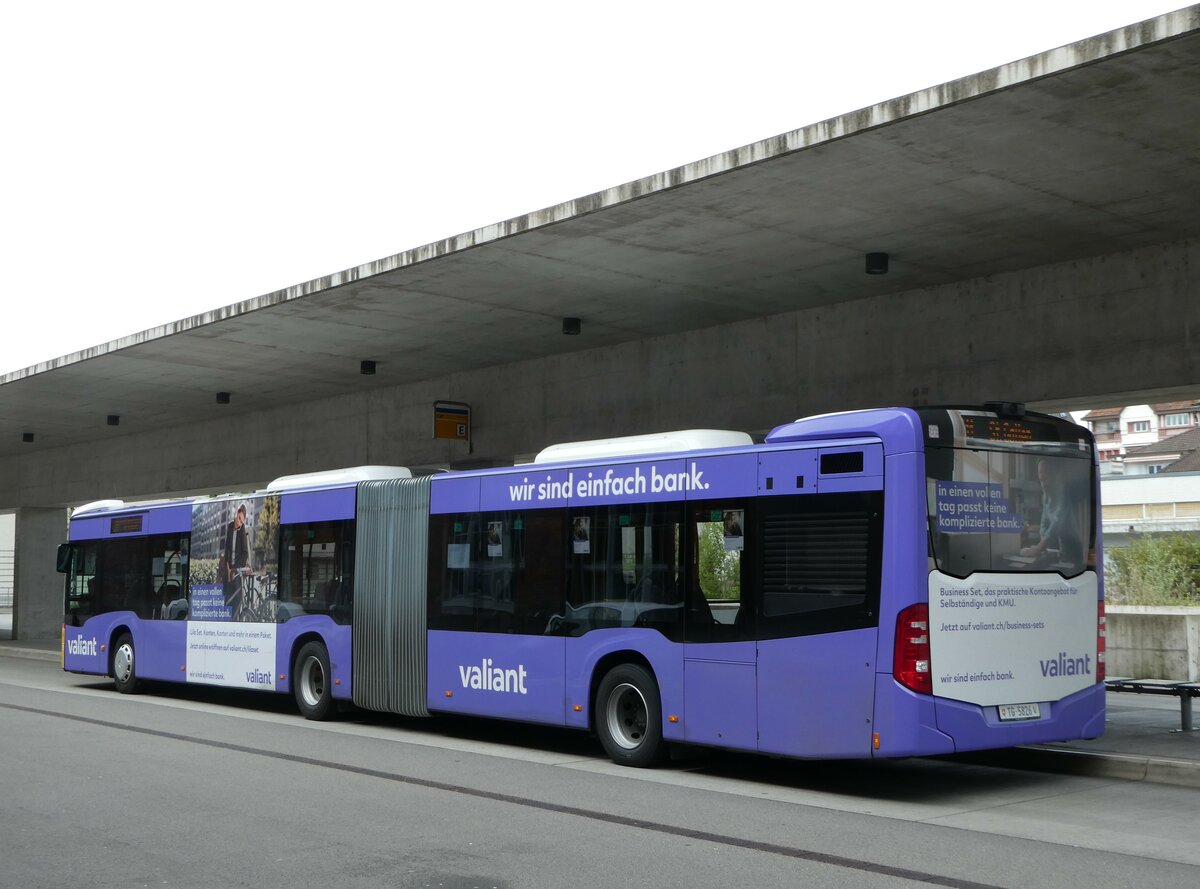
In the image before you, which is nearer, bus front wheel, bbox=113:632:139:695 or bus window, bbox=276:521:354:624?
bus window, bbox=276:521:354:624

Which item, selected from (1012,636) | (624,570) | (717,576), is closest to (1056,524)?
(1012,636)

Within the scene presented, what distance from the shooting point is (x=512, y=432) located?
70.6ft

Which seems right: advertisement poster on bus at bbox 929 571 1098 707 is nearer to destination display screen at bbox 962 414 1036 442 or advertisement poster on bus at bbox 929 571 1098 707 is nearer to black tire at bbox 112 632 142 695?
destination display screen at bbox 962 414 1036 442

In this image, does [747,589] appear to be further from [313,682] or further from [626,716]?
[313,682]

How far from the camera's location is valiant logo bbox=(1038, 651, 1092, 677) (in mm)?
10750

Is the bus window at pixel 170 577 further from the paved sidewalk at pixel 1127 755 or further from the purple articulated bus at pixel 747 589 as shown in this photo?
the paved sidewalk at pixel 1127 755

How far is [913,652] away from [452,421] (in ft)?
43.8

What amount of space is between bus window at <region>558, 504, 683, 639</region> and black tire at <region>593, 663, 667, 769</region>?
1.61 ft

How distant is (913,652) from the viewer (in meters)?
9.94

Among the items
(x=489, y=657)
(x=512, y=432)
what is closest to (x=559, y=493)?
(x=489, y=657)

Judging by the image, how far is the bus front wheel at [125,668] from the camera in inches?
801

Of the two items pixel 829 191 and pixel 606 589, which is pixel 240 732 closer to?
pixel 606 589

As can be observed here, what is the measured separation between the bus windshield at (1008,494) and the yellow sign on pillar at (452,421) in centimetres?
1264

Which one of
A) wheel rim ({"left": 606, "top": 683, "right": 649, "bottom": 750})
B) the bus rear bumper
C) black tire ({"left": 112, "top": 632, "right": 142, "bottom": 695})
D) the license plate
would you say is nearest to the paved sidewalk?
the bus rear bumper
